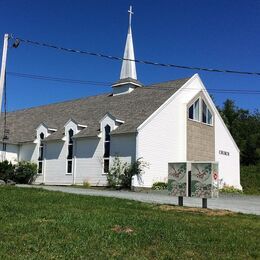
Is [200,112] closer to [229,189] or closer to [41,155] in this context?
[229,189]

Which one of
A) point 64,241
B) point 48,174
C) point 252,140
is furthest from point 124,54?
point 64,241

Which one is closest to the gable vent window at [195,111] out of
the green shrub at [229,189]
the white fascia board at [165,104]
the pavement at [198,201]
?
the white fascia board at [165,104]

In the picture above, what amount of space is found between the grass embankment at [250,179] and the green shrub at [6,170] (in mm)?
18402

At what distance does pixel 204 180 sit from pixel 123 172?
14.4 metres

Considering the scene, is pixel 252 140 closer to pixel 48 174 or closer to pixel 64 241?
pixel 48 174

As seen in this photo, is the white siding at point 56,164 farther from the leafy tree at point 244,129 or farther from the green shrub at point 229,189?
the leafy tree at point 244,129

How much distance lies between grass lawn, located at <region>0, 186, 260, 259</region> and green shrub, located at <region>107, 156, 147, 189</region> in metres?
14.9

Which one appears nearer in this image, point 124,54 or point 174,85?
point 174,85

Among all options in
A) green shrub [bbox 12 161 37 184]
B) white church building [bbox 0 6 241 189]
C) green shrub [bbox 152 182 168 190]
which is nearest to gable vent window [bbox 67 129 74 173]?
white church building [bbox 0 6 241 189]

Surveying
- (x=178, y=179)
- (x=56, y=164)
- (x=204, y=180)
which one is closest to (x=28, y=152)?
(x=56, y=164)

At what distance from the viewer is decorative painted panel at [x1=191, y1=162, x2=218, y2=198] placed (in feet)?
52.4

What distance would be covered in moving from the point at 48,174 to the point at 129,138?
843 centimetres

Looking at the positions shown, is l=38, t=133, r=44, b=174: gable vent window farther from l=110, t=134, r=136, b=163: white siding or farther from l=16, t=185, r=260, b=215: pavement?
l=16, t=185, r=260, b=215: pavement

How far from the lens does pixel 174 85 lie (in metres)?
35.8
